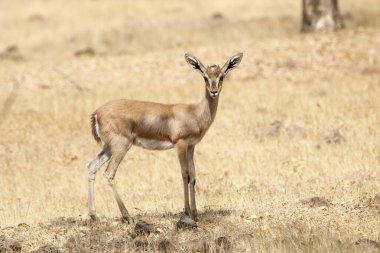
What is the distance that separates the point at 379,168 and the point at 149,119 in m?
5.08

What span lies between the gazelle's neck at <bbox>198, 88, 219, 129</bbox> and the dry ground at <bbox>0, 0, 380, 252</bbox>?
1.36m

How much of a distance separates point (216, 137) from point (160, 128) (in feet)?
21.0

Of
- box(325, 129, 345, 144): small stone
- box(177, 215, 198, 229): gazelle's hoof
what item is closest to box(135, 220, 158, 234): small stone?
box(177, 215, 198, 229): gazelle's hoof

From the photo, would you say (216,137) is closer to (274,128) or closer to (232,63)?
(274,128)

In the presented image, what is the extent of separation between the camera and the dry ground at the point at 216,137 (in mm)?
11219

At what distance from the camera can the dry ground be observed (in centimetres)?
1122

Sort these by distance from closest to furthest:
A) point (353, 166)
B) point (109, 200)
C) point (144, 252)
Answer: point (144, 252), point (109, 200), point (353, 166)

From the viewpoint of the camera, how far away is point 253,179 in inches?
588

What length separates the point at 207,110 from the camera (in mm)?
11875

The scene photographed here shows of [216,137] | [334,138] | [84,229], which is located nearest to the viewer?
[84,229]

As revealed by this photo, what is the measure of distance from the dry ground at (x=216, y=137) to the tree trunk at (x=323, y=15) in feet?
2.39

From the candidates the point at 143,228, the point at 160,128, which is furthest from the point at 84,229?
the point at 160,128

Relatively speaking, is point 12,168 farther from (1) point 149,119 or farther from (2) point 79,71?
(2) point 79,71

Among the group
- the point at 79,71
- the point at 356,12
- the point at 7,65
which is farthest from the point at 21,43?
the point at 356,12
